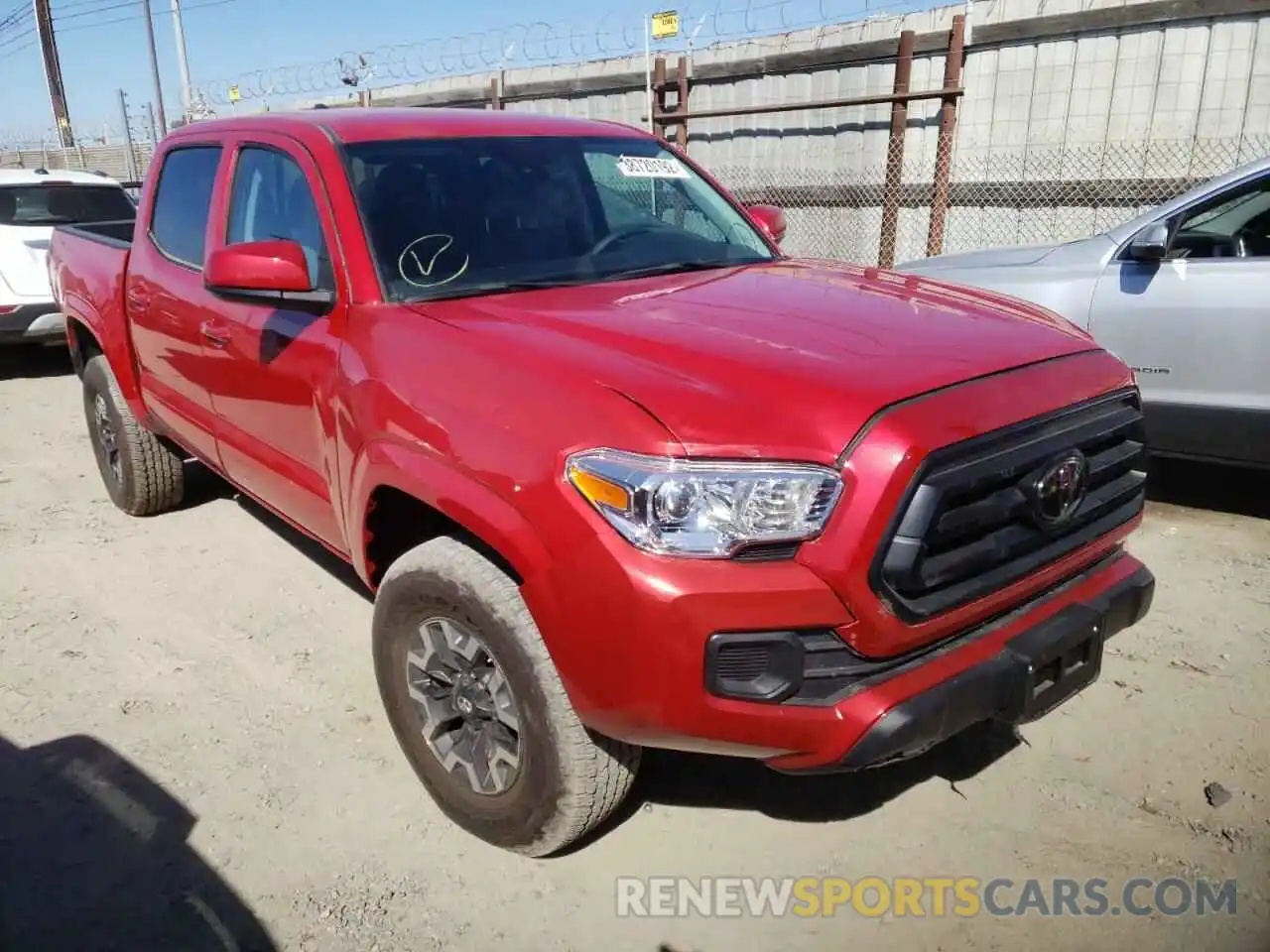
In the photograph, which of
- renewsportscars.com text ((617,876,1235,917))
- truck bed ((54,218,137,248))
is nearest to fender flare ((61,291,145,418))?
truck bed ((54,218,137,248))

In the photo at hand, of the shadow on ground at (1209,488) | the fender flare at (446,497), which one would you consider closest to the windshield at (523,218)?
the fender flare at (446,497)

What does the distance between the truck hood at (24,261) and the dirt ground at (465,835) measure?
209 inches

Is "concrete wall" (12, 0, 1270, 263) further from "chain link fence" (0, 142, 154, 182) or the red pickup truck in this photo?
"chain link fence" (0, 142, 154, 182)

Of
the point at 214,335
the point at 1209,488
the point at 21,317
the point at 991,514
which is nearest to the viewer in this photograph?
the point at 991,514

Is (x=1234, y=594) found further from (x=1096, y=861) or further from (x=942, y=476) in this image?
(x=942, y=476)

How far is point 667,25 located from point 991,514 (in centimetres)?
876

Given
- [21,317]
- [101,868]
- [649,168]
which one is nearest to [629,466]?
[101,868]

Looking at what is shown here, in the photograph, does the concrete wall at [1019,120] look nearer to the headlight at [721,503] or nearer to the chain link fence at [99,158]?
the headlight at [721,503]

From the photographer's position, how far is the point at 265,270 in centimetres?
270

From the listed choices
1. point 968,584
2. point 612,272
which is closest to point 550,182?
point 612,272

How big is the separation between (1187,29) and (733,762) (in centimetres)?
710

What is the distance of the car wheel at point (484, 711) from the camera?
2199 mm

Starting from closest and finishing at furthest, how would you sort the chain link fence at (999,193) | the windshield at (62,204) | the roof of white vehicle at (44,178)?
the chain link fence at (999,193), the windshield at (62,204), the roof of white vehicle at (44,178)

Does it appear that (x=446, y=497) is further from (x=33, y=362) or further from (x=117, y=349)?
(x=33, y=362)
